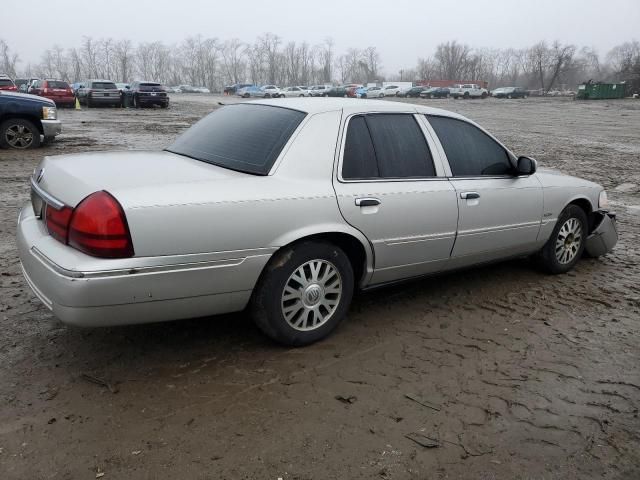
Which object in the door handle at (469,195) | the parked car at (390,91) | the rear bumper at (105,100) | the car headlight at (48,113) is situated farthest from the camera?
the parked car at (390,91)

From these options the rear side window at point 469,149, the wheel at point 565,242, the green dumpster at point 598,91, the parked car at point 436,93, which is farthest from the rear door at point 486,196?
the parked car at point 436,93

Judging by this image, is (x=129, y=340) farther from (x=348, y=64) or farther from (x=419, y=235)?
(x=348, y=64)

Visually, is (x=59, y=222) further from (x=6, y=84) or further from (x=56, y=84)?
(x=56, y=84)

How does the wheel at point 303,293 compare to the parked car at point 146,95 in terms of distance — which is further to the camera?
the parked car at point 146,95

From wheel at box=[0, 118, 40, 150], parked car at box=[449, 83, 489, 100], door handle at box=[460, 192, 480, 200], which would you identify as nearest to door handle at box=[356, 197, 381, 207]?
door handle at box=[460, 192, 480, 200]

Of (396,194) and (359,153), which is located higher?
(359,153)

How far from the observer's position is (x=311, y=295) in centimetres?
336

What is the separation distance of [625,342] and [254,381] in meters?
2.59

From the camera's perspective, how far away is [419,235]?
12.3ft

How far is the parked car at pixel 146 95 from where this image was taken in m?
31.9

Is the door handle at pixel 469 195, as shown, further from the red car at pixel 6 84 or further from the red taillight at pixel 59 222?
the red car at pixel 6 84

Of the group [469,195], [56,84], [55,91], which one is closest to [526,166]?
[469,195]

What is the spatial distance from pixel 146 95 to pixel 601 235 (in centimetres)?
3096

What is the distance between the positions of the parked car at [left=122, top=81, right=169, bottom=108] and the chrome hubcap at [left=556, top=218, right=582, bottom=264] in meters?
31.0
